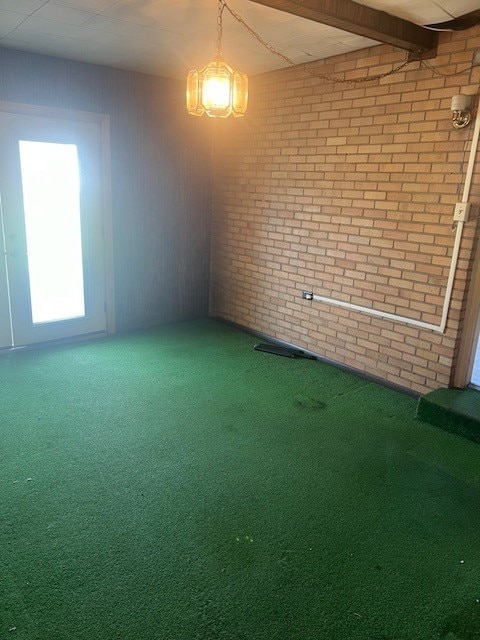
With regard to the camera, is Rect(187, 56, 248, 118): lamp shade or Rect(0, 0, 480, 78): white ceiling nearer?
Rect(187, 56, 248, 118): lamp shade

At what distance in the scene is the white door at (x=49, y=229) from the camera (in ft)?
13.6

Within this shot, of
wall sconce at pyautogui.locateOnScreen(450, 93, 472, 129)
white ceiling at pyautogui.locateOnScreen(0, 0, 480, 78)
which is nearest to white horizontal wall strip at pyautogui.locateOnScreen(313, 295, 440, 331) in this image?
wall sconce at pyautogui.locateOnScreen(450, 93, 472, 129)

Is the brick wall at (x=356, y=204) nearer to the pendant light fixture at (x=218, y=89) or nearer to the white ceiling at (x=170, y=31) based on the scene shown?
the white ceiling at (x=170, y=31)

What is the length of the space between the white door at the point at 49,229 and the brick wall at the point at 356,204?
154 centimetres

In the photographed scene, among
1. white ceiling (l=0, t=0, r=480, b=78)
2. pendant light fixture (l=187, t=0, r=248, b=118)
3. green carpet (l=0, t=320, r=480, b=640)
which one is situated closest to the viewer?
green carpet (l=0, t=320, r=480, b=640)

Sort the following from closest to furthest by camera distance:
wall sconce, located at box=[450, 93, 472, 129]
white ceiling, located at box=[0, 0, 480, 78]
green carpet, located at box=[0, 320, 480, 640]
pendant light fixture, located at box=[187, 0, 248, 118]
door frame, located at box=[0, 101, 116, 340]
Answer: green carpet, located at box=[0, 320, 480, 640] → pendant light fixture, located at box=[187, 0, 248, 118] → white ceiling, located at box=[0, 0, 480, 78] → wall sconce, located at box=[450, 93, 472, 129] → door frame, located at box=[0, 101, 116, 340]

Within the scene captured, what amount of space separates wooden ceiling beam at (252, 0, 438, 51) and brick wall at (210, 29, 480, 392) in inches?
8.2

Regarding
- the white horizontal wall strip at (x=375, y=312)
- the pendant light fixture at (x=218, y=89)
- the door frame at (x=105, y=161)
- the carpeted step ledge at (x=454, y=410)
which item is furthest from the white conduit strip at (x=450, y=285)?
the door frame at (x=105, y=161)

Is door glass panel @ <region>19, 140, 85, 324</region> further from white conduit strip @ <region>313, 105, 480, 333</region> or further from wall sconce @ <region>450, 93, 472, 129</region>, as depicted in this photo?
wall sconce @ <region>450, 93, 472, 129</region>

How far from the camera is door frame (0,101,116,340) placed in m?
4.04

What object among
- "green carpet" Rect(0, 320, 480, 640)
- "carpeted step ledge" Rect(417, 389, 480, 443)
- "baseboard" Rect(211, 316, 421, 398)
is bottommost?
"green carpet" Rect(0, 320, 480, 640)

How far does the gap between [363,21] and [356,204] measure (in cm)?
140

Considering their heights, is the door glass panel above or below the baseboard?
above

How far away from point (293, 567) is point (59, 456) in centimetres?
153
